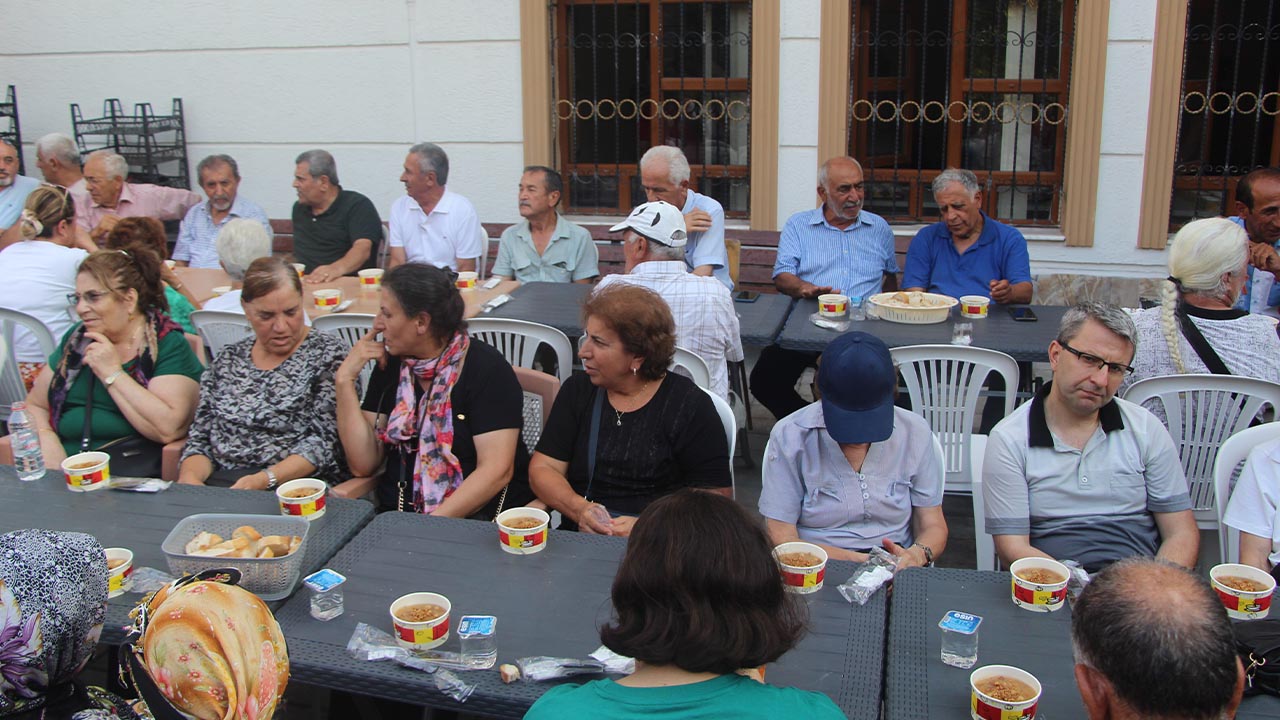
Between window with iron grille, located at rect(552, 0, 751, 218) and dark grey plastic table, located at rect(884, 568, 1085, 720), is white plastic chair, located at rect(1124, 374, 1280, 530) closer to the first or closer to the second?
dark grey plastic table, located at rect(884, 568, 1085, 720)

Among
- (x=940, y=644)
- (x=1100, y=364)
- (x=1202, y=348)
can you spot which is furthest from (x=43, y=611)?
(x=1202, y=348)

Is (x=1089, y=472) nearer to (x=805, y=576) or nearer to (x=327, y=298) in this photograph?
(x=805, y=576)

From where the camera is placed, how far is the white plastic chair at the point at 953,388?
4020mm

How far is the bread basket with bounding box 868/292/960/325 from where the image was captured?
469cm

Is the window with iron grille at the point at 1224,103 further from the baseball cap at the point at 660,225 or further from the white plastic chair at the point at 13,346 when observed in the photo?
the white plastic chair at the point at 13,346

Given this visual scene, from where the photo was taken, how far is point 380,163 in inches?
294

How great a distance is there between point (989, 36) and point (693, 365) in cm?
369

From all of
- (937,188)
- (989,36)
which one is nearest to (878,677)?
(937,188)

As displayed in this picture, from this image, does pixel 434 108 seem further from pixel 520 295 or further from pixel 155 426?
pixel 155 426

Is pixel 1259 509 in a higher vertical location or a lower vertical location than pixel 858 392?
lower

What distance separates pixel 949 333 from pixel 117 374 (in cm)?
321

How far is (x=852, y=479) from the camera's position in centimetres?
294

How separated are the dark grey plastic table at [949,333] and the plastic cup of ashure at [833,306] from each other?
0.09 meters

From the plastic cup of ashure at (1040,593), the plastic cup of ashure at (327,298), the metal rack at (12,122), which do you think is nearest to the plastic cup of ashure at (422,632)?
the plastic cup of ashure at (1040,593)
